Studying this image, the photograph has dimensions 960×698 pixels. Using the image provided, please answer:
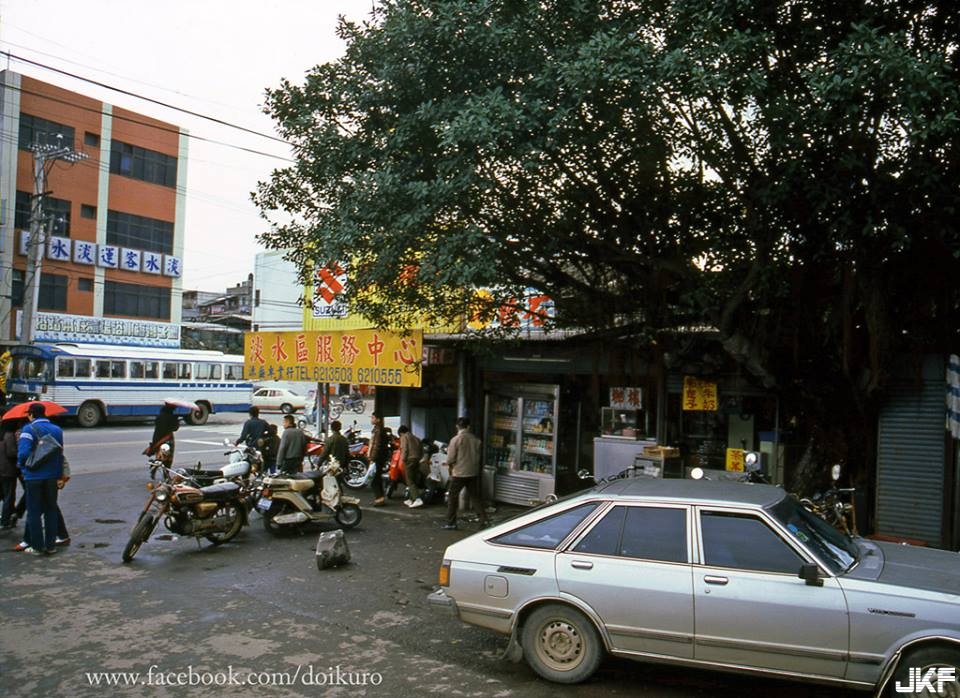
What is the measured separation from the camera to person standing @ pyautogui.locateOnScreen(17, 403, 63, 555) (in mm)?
8555

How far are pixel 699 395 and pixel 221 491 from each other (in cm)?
678

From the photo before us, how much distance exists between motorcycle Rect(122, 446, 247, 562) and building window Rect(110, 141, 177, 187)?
1311 inches

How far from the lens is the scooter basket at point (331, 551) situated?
8.37 meters

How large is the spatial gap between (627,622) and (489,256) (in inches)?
166

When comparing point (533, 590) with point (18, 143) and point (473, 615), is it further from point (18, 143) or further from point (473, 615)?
point (18, 143)

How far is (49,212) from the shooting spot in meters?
A: 34.2

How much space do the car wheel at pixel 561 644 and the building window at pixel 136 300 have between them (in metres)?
37.7

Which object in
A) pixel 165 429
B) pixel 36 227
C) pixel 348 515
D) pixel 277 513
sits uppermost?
pixel 36 227

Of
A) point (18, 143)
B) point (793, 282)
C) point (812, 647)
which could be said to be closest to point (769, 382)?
point (793, 282)

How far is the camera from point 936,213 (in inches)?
284

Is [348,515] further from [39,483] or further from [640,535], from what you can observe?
[640,535]

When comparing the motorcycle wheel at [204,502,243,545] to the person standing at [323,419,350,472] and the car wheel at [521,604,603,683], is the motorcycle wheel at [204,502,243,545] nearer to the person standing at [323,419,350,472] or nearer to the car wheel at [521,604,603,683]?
the person standing at [323,419,350,472]

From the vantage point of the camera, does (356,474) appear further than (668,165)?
A: Yes

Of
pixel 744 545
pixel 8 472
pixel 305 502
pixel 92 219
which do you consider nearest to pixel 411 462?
pixel 305 502
